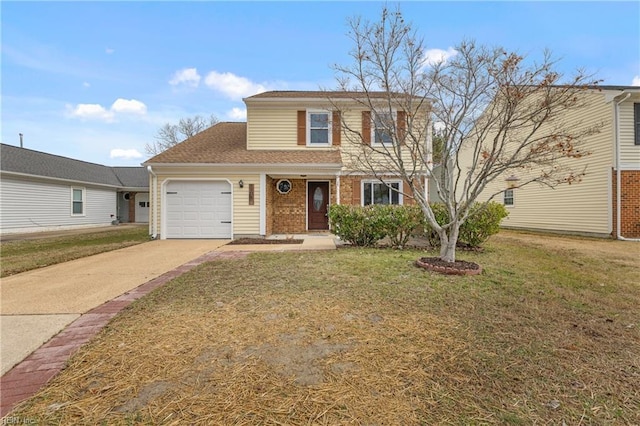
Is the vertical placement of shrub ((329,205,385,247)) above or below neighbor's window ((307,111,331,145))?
below

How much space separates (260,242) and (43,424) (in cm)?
792

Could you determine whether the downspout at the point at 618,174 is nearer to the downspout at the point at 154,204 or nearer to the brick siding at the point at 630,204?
the brick siding at the point at 630,204

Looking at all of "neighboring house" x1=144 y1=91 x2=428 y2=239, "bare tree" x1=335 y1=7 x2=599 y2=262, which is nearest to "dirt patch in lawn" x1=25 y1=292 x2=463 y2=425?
"bare tree" x1=335 y1=7 x2=599 y2=262

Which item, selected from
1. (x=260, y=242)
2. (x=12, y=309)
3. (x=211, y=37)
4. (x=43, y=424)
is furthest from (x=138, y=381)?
(x=211, y=37)

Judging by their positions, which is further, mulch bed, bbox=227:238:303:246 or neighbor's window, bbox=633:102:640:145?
neighbor's window, bbox=633:102:640:145

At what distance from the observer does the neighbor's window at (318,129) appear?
11938 millimetres

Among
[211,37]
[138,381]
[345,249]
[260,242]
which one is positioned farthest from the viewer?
[211,37]

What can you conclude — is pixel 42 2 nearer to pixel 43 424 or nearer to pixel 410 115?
pixel 410 115

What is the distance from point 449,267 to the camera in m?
5.31

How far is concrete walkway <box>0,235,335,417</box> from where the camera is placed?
240 centimetres

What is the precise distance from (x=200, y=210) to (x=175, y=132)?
2392cm

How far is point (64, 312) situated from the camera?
3.64 metres

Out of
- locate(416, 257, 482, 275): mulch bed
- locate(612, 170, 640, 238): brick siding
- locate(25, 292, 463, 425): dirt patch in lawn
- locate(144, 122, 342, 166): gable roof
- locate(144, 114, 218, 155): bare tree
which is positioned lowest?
locate(25, 292, 463, 425): dirt patch in lawn

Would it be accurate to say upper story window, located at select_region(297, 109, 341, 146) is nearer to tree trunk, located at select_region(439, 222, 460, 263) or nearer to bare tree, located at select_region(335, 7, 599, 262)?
bare tree, located at select_region(335, 7, 599, 262)
